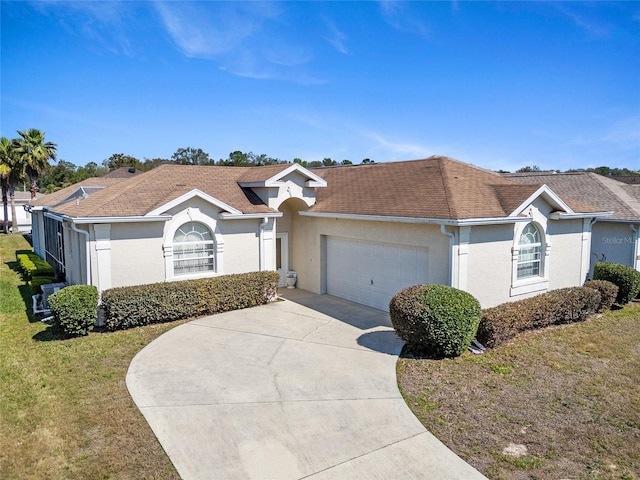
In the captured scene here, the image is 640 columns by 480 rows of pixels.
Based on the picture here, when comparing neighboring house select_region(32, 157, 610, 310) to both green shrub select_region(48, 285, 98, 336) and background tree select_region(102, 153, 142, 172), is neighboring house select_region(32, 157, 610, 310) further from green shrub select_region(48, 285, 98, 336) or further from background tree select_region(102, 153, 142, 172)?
background tree select_region(102, 153, 142, 172)

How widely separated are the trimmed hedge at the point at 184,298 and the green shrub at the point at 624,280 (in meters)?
12.1

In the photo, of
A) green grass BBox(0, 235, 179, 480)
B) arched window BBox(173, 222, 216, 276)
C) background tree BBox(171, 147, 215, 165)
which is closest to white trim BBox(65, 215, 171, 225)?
arched window BBox(173, 222, 216, 276)

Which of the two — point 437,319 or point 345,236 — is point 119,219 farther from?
point 437,319

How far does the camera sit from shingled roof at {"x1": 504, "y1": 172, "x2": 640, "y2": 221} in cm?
1861

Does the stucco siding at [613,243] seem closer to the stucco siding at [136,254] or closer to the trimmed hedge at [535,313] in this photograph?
the trimmed hedge at [535,313]

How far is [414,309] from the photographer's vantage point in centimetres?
1007

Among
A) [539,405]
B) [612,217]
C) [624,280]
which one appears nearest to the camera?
[539,405]

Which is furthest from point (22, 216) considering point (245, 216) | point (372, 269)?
point (372, 269)

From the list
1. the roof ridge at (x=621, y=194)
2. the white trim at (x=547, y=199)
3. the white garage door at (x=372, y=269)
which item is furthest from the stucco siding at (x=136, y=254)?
the roof ridge at (x=621, y=194)

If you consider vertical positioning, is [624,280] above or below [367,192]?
below

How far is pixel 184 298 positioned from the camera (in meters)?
13.2

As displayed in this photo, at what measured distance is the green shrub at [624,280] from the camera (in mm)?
15531

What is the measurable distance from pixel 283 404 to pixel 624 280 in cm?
1389

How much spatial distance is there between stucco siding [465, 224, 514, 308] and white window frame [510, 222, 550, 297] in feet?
0.89
